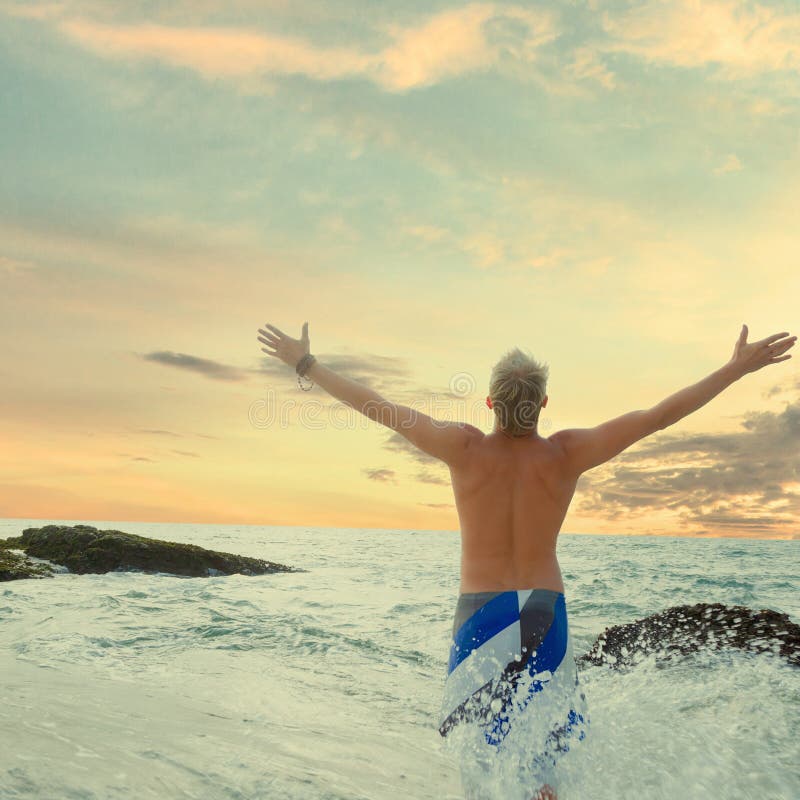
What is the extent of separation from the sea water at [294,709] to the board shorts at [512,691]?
1.62ft

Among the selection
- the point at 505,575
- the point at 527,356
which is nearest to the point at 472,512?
the point at 505,575

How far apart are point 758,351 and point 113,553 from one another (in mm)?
18939

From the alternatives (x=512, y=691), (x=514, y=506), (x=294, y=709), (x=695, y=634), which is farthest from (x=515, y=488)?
(x=695, y=634)

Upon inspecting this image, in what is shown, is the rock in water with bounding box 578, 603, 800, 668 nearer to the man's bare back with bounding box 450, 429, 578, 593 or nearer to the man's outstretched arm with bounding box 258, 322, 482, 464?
the man's bare back with bounding box 450, 429, 578, 593

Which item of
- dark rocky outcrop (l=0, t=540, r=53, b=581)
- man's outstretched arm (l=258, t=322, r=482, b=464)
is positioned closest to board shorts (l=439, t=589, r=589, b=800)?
man's outstretched arm (l=258, t=322, r=482, b=464)

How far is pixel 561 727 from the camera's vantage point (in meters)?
4.07

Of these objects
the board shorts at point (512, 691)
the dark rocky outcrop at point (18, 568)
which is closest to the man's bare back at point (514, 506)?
the board shorts at point (512, 691)

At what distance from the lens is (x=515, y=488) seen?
13.0 feet

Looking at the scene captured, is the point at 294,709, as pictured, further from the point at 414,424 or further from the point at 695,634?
the point at 695,634

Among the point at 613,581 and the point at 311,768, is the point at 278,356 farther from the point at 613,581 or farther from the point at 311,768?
the point at 613,581

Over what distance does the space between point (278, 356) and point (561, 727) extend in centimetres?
290

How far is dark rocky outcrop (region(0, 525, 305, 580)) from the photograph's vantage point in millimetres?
19328

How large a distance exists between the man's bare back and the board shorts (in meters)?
0.11

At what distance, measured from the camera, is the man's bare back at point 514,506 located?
3.96 metres
